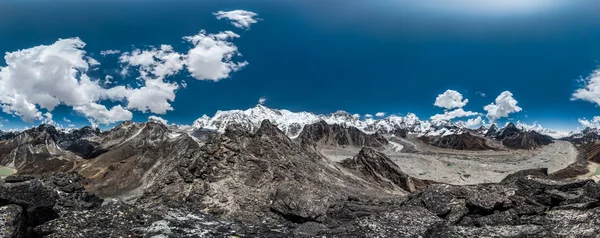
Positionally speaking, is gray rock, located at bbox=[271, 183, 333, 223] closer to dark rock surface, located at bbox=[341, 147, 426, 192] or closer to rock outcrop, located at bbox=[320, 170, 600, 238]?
rock outcrop, located at bbox=[320, 170, 600, 238]

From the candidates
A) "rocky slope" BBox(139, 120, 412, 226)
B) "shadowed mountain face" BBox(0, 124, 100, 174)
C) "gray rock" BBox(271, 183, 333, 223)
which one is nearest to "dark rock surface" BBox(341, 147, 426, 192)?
"rocky slope" BBox(139, 120, 412, 226)

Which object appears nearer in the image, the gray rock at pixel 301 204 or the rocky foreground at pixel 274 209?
the rocky foreground at pixel 274 209

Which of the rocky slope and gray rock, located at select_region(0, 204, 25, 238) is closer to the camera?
gray rock, located at select_region(0, 204, 25, 238)

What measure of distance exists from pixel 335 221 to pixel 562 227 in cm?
1056

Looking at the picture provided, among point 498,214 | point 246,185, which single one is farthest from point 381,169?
point 498,214

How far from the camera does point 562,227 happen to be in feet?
47.6

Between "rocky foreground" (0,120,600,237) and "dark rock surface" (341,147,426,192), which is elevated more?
"dark rock surface" (341,147,426,192)

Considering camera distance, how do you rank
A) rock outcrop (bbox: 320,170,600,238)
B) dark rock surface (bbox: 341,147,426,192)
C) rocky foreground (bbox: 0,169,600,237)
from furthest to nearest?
dark rock surface (bbox: 341,147,426,192)
rock outcrop (bbox: 320,170,600,238)
rocky foreground (bbox: 0,169,600,237)

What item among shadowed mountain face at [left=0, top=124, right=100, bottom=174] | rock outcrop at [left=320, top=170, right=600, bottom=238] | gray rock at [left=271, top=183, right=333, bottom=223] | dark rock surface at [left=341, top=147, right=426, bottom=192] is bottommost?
rock outcrop at [left=320, top=170, right=600, bottom=238]

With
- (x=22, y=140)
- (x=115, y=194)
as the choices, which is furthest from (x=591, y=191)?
(x=22, y=140)

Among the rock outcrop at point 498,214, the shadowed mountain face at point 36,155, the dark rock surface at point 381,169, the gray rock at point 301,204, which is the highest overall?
the shadowed mountain face at point 36,155

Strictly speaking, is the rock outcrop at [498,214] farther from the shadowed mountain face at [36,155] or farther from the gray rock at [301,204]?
the shadowed mountain face at [36,155]

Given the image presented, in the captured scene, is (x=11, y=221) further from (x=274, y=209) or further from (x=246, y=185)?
(x=246, y=185)

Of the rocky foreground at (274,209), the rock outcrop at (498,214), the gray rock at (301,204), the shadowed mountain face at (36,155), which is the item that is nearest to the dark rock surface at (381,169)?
the rocky foreground at (274,209)
